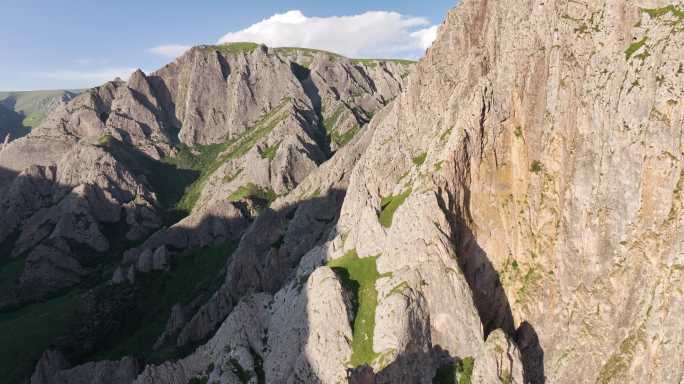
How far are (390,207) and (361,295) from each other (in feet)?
53.2

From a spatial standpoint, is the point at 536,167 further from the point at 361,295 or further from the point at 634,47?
the point at 361,295

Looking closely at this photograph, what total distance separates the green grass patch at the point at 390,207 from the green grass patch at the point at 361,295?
6233mm

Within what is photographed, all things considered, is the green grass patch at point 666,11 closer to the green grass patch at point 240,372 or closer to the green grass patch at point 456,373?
the green grass patch at point 456,373

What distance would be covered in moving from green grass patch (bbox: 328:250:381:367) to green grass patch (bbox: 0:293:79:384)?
84.7 m

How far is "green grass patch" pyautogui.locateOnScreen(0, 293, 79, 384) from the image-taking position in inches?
4230

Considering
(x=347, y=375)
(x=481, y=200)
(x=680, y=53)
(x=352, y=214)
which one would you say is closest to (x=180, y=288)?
(x=352, y=214)

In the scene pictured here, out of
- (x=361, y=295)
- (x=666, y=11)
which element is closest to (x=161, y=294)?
(x=361, y=295)

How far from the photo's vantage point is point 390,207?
73438 mm

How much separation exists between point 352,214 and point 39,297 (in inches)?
5377

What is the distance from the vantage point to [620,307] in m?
51.2

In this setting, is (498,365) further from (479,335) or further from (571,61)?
(571,61)

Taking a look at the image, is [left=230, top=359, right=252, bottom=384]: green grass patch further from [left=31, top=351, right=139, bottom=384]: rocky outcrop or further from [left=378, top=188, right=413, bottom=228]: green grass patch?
[left=378, top=188, right=413, bottom=228]: green grass patch

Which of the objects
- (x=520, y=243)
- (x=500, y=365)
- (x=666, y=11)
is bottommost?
(x=500, y=365)

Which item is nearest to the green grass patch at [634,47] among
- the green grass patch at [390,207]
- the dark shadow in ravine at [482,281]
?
the dark shadow in ravine at [482,281]
